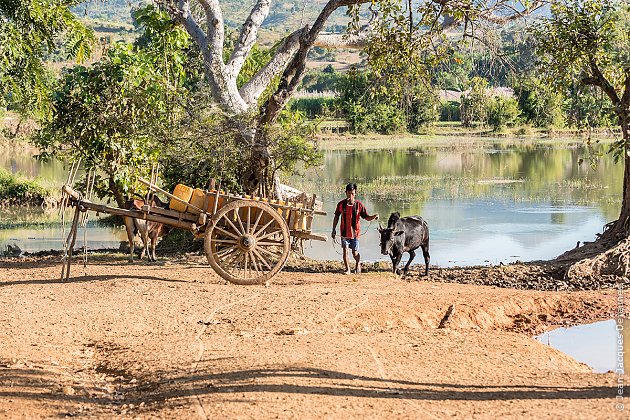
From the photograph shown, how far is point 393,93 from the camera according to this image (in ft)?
48.9

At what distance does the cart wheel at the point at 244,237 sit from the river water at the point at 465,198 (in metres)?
4.73

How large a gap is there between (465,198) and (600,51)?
46.0ft

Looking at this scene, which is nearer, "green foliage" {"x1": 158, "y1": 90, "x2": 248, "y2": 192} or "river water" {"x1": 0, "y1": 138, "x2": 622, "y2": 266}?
"green foliage" {"x1": 158, "y1": 90, "x2": 248, "y2": 192}

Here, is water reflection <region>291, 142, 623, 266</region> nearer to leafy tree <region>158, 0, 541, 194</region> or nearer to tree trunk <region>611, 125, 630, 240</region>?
tree trunk <region>611, 125, 630, 240</region>

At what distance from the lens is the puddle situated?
35.1 feet

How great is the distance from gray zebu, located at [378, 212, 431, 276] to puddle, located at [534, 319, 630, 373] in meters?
3.37

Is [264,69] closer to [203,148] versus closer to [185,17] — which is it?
[185,17]

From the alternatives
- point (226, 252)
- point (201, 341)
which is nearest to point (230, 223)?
point (226, 252)

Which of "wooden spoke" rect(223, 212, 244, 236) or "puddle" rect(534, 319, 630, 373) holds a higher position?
"wooden spoke" rect(223, 212, 244, 236)

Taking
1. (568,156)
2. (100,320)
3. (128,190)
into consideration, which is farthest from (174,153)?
(568,156)

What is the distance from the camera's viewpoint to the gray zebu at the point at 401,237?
1420 centimetres

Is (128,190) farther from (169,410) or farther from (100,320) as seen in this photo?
(169,410)

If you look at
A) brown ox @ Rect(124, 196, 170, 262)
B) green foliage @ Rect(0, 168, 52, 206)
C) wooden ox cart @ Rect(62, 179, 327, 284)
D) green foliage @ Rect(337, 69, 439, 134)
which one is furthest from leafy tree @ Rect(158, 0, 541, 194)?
green foliage @ Rect(337, 69, 439, 134)

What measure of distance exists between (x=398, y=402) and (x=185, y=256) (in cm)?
989
